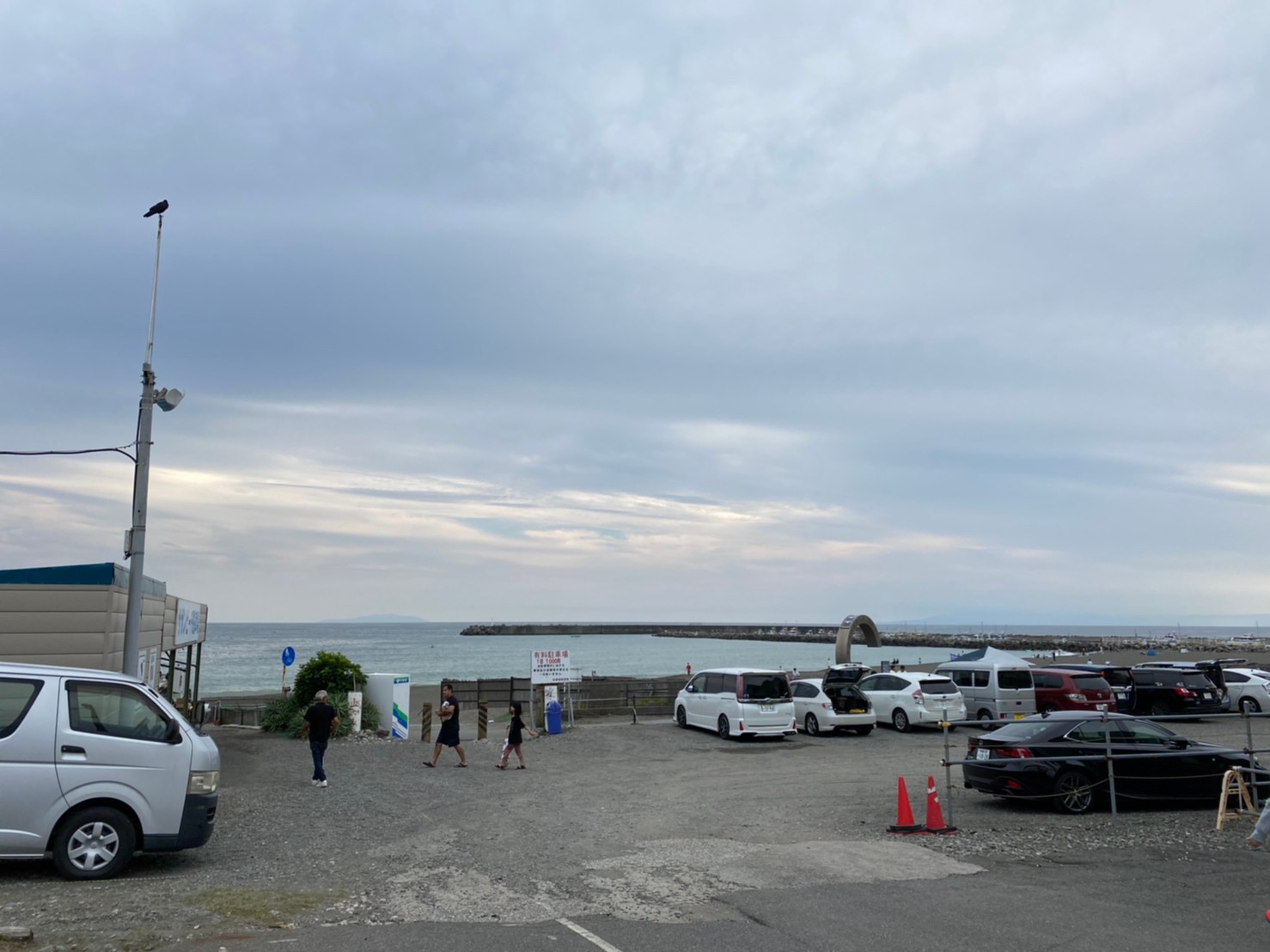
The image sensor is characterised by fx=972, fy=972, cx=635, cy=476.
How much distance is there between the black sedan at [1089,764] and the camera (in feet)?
41.6

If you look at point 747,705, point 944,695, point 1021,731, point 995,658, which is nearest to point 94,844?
point 1021,731

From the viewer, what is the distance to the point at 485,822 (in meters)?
12.5

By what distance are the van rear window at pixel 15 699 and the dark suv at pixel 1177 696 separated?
2635 centimetres

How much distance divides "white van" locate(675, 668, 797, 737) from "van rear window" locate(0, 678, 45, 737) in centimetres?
1629

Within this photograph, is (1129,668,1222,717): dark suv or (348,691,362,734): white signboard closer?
(348,691,362,734): white signboard

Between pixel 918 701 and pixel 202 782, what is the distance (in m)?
19.1

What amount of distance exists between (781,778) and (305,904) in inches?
402

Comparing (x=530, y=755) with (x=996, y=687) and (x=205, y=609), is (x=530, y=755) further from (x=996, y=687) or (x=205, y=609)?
(x=205, y=609)

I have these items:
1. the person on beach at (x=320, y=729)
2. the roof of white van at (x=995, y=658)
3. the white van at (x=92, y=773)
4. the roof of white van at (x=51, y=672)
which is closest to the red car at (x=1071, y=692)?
the roof of white van at (x=995, y=658)

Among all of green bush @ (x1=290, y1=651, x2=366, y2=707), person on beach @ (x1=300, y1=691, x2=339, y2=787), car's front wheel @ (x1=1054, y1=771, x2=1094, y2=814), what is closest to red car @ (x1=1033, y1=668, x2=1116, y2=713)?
car's front wheel @ (x1=1054, y1=771, x2=1094, y2=814)

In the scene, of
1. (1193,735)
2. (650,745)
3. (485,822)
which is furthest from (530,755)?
(1193,735)

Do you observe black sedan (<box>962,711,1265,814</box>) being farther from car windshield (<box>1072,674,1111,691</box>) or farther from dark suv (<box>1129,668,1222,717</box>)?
dark suv (<box>1129,668,1222,717</box>)

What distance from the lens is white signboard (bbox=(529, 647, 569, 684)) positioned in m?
26.3

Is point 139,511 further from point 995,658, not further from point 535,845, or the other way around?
point 995,658
